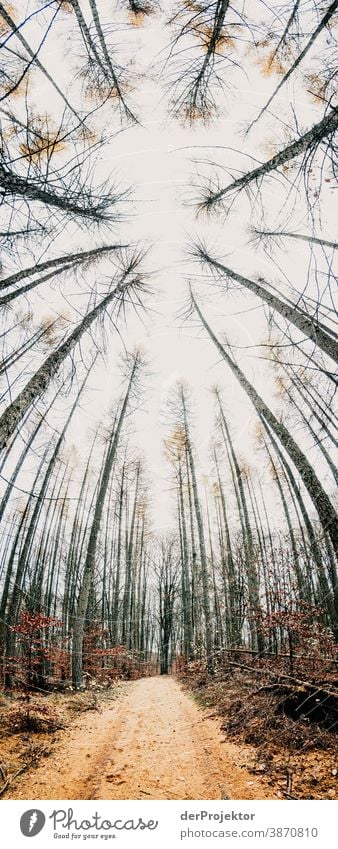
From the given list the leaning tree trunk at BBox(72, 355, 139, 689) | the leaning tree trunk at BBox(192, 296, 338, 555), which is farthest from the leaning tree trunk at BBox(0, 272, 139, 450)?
the leaning tree trunk at BBox(72, 355, 139, 689)

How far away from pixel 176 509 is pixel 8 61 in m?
16.8

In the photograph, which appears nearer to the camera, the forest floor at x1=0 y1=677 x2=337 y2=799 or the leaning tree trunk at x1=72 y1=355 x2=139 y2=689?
the forest floor at x1=0 y1=677 x2=337 y2=799

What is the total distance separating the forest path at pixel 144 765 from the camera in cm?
243

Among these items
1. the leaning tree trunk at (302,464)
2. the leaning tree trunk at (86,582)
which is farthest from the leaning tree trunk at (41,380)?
the leaning tree trunk at (86,582)

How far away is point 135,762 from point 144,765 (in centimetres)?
16

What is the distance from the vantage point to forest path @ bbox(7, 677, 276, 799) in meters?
2.43
